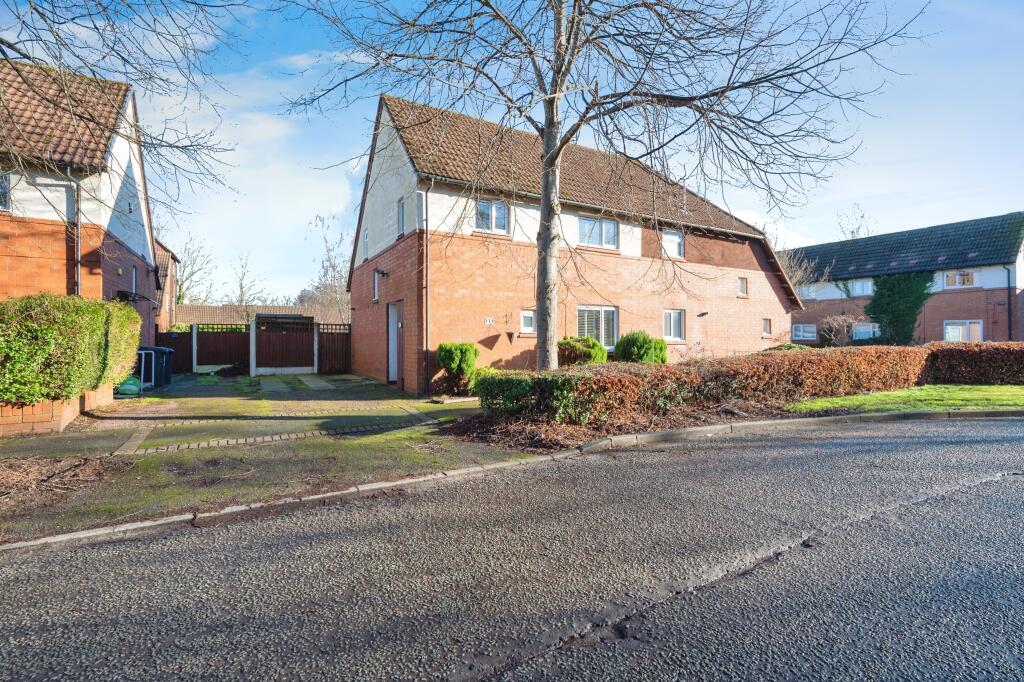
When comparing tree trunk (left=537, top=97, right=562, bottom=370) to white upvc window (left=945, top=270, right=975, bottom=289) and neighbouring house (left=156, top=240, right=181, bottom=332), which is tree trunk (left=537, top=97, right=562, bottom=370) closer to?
neighbouring house (left=156, top=240, right=181, bottom=332)

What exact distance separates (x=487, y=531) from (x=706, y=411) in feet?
20.3

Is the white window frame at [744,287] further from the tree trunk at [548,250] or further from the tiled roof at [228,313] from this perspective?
the tiled roof at [228,313]

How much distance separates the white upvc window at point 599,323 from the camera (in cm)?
1639

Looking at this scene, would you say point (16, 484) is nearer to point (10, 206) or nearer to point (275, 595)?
point (275, 595)

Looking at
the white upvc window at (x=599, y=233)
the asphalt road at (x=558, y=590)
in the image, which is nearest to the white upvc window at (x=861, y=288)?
the white upvc window at (x=599, y=233)

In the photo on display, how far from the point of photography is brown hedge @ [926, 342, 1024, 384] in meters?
14.9

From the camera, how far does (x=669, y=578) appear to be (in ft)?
11.5

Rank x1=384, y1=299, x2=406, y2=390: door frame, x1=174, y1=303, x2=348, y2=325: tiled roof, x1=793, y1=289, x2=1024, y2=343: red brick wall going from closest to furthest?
x1=384, y1=299, x2=406, y2=390: door frame, x1=793, y1=289, x2=1024, y2=343: red brick wall, x1=174, y1=303, x2=348, y2=325: tiled roof

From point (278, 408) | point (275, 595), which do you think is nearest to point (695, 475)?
point (275, 595)

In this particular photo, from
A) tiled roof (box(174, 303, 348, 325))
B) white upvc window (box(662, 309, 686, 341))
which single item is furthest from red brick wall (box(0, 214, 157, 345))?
tiled roof (box(174, 303, 348, 325))

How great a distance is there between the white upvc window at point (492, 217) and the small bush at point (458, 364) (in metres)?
3.37

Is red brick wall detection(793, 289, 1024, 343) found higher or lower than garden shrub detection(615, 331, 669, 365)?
higher

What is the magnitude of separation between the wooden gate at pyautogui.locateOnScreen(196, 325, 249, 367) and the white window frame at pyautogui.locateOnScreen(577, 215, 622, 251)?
14.7 meters

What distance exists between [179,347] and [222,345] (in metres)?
1.55
